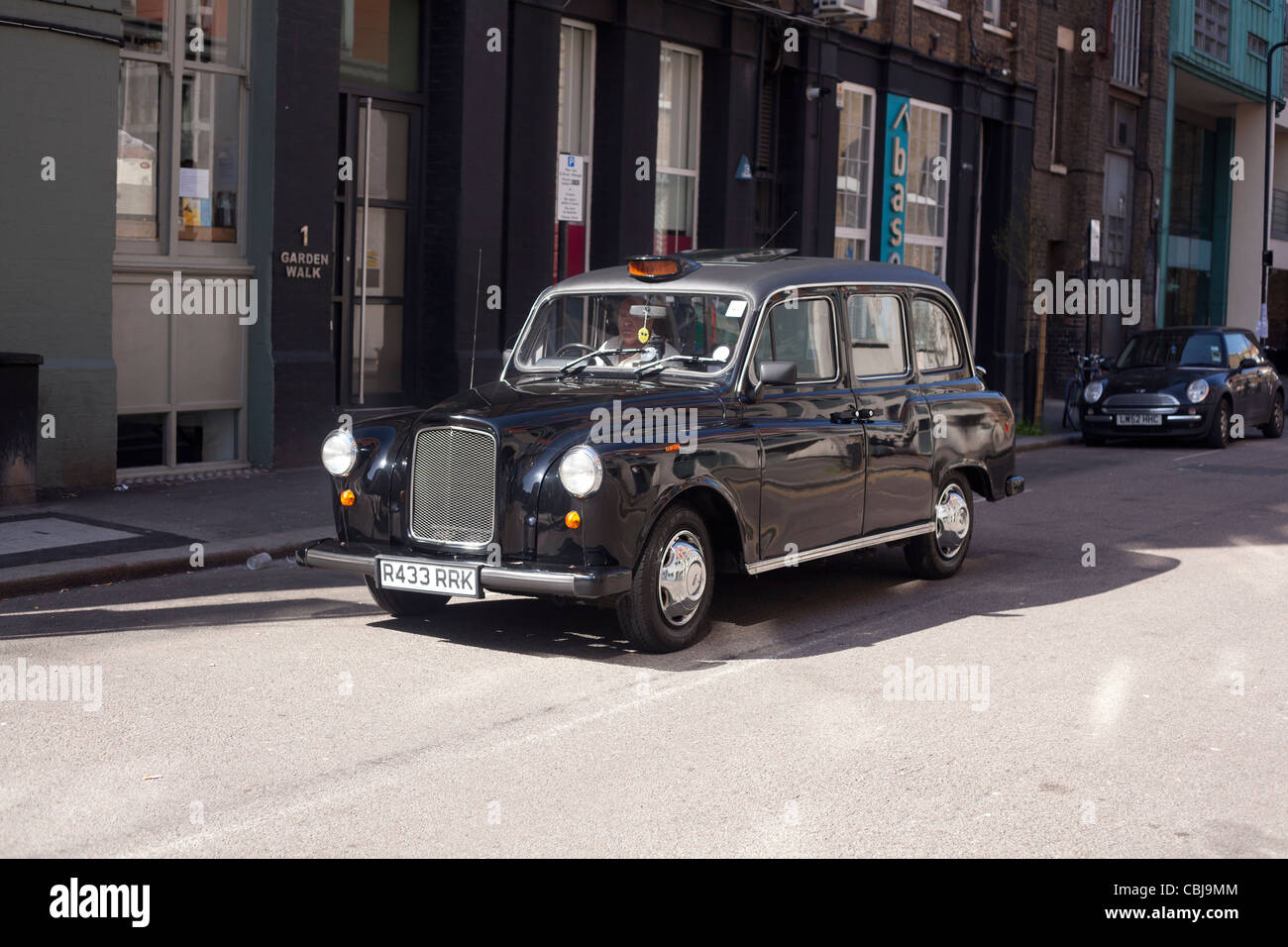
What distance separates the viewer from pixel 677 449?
7.61m

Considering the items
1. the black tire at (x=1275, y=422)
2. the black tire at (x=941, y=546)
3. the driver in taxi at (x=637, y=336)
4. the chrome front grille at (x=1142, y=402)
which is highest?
the driver in taxi at (x=637, y=336)

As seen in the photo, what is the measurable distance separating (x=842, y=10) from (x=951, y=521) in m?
13.2

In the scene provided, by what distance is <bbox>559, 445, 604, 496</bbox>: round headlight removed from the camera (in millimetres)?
7156

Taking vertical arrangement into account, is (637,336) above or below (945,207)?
below

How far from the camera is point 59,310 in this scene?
40.8 feet

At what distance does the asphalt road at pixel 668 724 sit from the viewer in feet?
16.6

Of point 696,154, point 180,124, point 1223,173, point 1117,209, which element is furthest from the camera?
point 1223,173

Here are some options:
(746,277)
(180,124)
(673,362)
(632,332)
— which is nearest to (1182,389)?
(180,124)

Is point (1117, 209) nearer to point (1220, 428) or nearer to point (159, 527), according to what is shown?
point (1220, 428)

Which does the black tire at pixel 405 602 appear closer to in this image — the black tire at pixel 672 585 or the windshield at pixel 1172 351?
the black tire at pixel 672 585

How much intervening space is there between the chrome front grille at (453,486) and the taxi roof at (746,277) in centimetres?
177

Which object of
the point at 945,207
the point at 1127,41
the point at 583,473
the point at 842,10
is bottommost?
the point at 583,473

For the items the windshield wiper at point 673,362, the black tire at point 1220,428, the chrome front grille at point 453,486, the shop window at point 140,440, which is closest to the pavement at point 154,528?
the shop window at point 140,440
